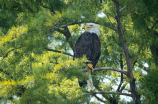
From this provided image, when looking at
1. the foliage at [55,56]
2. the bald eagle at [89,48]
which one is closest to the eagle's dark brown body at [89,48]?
the bald eagle at [89,48]

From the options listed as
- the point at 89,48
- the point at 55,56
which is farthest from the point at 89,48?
the point at 55,56

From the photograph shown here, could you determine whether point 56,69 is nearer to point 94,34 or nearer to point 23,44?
point 23,44

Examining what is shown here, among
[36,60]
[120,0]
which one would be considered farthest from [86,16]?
[36,60]

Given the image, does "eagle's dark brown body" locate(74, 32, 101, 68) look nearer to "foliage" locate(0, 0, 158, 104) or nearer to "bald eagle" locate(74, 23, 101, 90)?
"bald eagle" locate(74, 23, 101, 90)

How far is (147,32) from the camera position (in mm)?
4691

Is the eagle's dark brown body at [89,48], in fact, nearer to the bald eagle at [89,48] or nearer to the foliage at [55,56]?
the bald eagle at [89,48]

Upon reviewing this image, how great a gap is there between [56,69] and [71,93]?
1088 millimetres

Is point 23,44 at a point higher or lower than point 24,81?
higher

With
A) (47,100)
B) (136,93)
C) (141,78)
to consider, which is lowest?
(47,100)

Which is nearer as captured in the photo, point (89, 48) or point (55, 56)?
point (89, 48)

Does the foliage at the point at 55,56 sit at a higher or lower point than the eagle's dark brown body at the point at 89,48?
lower

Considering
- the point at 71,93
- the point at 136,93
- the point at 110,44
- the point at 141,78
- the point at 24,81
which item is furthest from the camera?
the point at 110,44

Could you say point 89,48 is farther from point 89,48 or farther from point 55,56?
point 55,56

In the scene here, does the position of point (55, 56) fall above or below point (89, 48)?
above
